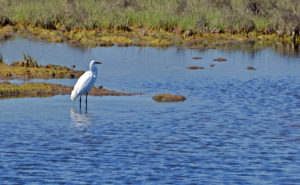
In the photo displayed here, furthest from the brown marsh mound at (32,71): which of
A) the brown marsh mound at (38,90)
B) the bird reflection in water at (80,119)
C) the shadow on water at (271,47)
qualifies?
the shadow on water at (271,47)

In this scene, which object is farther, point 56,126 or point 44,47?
point 44,47

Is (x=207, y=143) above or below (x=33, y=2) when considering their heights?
below

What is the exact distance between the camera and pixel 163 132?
1581 centimetres

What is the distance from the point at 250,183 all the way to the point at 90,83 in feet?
28.5

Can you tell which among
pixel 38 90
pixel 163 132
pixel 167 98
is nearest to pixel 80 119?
pixel 163 132

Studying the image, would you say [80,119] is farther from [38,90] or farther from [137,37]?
[137,37]

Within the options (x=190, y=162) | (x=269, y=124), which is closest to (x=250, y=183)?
(x=190, y=162)

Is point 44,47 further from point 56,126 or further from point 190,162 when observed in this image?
point 190,162

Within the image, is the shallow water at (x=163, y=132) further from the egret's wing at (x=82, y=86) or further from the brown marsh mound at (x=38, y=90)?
the brown marsh mound at (x=38, y=90)

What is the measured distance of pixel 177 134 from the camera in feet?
51.2

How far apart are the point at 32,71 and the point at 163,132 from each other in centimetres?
986

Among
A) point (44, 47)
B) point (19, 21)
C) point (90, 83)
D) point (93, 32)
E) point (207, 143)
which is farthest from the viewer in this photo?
point (19, 21)

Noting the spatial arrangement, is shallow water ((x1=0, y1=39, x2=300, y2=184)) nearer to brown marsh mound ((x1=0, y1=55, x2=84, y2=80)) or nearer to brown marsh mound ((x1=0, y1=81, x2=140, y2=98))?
brown marsh mound ((x1=0, y1=81, x2=140, y2=98))

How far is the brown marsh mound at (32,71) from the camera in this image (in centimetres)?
2386
